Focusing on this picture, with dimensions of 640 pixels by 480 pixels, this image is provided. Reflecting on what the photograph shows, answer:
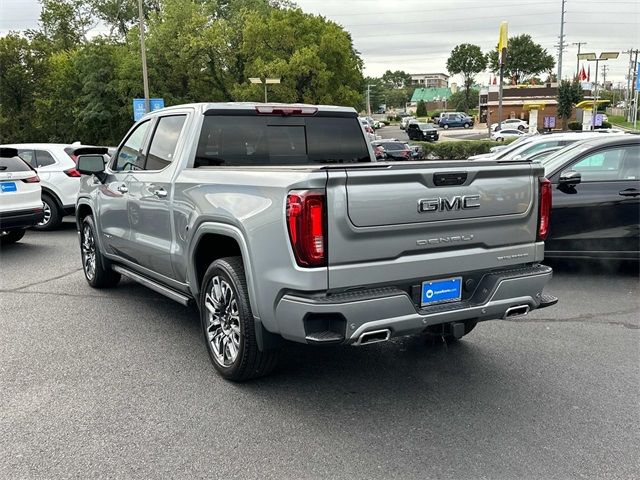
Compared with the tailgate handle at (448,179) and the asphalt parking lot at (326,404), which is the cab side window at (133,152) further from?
the tailgate handle at (448,179)

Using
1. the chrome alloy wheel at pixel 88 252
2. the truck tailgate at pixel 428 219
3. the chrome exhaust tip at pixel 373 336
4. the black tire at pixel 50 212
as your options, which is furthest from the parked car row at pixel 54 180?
the chrome exhaust tip at pixel 373 336

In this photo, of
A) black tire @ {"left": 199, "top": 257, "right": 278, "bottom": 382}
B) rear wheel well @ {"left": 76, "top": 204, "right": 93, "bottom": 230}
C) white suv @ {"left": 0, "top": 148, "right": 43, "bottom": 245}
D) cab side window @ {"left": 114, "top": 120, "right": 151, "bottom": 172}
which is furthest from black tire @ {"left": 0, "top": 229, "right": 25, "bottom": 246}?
black tire @ {"left": 199, "top": 257, "right": 278, "bottom": 382}

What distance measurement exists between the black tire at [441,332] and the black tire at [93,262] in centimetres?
375

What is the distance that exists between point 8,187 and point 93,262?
3193 millimetres

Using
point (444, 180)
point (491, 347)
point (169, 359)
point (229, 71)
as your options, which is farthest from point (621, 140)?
point (229, 71)

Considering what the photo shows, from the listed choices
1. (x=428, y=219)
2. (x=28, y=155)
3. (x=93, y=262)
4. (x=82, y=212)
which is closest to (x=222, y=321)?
(x=428, y=219)

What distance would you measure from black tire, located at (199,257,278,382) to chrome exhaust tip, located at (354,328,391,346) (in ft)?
2.60

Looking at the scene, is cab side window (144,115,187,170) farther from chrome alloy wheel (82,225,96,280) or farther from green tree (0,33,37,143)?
green tree (0,33,37,143)

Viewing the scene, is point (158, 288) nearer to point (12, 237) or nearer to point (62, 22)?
point (12, 237)

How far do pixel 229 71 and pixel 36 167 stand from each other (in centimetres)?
3060

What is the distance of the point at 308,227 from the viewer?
3.32m

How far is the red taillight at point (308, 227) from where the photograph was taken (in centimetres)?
331

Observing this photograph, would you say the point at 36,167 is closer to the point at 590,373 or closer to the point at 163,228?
the point at 163,228

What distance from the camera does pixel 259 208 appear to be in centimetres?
362
